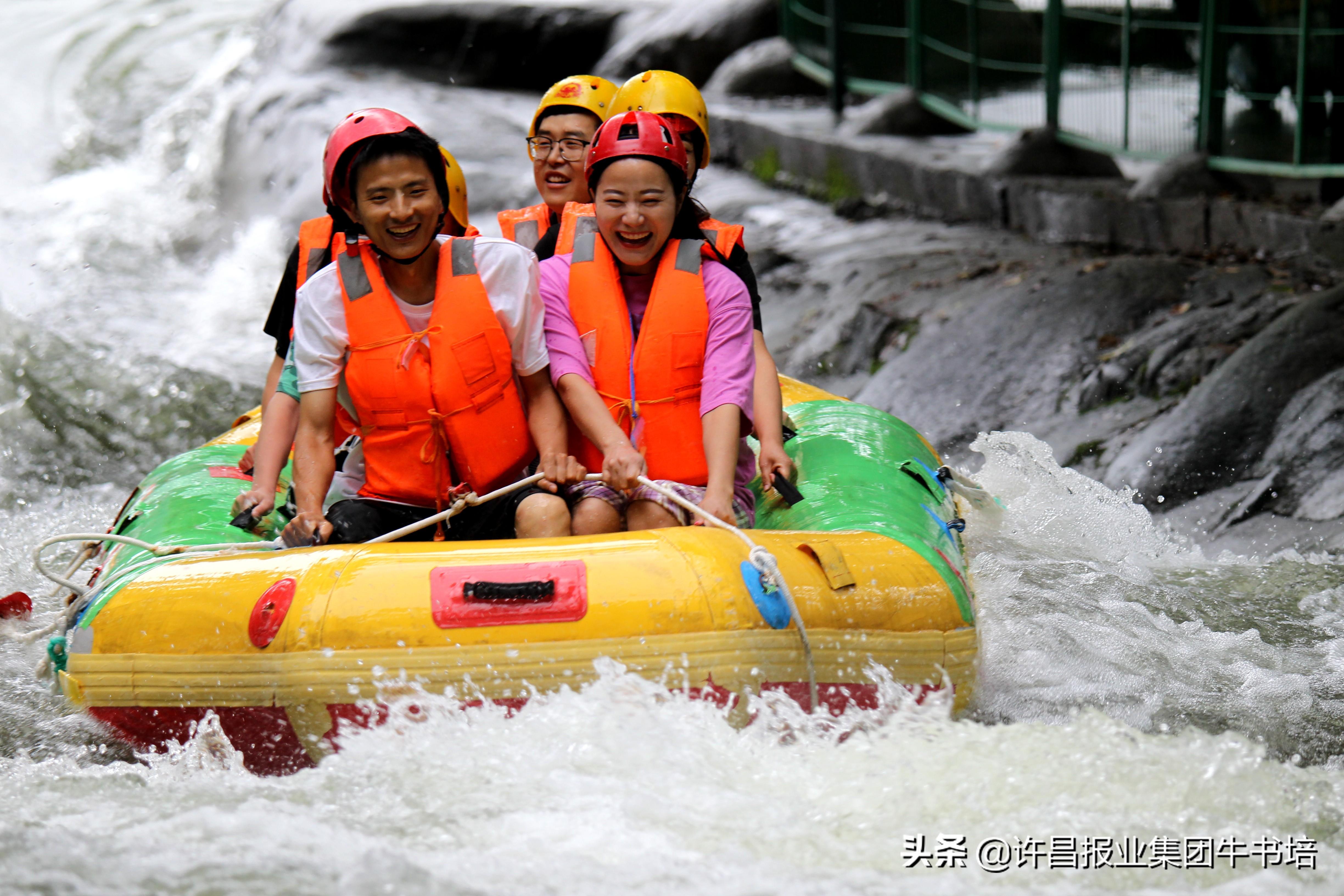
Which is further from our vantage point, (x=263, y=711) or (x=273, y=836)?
(x=263, y=711)

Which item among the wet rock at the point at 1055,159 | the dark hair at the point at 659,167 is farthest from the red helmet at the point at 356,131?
the wet rock at the point at 1055,159

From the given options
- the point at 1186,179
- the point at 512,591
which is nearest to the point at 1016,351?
the point at 1186,179

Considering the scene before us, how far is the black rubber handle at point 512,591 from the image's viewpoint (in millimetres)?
2916

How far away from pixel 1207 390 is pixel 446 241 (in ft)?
10.00

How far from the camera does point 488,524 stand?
348 centimetres

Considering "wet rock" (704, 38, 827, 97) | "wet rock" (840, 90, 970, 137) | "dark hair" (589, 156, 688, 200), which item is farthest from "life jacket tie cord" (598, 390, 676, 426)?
"wet rock" (704, 38, 827, 97)

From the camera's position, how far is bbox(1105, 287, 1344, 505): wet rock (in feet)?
16.5

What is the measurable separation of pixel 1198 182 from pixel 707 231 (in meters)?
3.45

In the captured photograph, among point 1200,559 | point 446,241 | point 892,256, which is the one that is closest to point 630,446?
Answer: point 446,241

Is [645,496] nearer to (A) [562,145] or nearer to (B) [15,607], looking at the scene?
(A) [562,145]

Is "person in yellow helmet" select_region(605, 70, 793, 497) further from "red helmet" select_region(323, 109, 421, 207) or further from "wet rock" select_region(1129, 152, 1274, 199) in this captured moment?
"wet rock" select_region(1129, 152, 1274, 199)

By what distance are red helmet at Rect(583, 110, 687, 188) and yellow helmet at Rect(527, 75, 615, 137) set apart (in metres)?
0.70

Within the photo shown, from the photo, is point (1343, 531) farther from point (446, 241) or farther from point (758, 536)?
point (446, 241)

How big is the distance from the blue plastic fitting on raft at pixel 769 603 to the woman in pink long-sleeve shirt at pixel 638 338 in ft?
1.29
